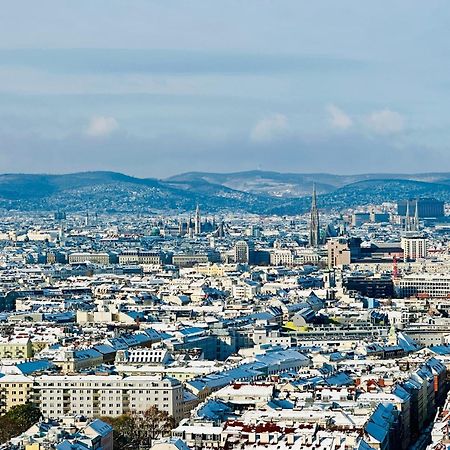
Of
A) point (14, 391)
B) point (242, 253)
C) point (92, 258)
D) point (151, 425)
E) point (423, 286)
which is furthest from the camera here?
point (242, 253)

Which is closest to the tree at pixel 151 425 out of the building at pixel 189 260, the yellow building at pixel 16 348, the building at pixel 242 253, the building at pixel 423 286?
the yellow building at pixel 16 348

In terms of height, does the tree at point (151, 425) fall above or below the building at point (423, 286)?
below

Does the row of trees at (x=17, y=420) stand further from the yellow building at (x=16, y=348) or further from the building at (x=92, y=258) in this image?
the building at (x=92, y=258)

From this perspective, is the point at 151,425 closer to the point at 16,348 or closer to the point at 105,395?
the point at 105,395

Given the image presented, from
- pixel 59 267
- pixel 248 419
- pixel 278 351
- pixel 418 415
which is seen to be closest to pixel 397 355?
pixel 278 351

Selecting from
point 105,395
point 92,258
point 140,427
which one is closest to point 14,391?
point 105,395
